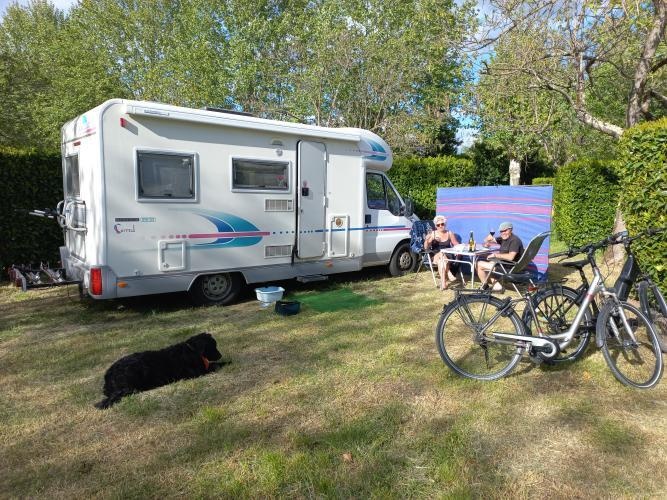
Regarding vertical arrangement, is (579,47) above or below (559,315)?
above

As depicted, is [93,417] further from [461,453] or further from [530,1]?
[530,1]

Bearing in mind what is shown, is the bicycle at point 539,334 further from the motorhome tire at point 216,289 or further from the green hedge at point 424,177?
the green hedge at point 424,177

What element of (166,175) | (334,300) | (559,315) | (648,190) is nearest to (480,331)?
(559,315)

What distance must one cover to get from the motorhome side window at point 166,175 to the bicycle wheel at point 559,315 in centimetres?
438

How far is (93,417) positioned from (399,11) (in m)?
17.8

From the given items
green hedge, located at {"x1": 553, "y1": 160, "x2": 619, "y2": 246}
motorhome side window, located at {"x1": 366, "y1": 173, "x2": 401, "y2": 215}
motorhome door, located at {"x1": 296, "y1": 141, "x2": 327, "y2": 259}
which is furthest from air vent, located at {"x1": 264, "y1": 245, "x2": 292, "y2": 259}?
green hedge, located at {"x1": 553, "y1": 160, "x2": 619, "y2": 246}

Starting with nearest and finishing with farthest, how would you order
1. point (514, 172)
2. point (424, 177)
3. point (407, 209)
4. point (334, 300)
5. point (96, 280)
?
point (96, 280)
point (334, 300)
point (407, 209)
point (424, 177)
point (514, 172)

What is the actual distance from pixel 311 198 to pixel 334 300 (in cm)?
163

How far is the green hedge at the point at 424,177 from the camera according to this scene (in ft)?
40.1

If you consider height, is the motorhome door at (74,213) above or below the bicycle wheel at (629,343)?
above

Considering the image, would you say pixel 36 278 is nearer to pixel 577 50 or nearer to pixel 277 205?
pixel 277 205

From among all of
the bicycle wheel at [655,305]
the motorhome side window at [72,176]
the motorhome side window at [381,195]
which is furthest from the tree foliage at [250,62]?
the motorhome side window at [72,176]

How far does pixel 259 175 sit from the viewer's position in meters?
6.69

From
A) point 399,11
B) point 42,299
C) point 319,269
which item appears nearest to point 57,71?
point 399,11
